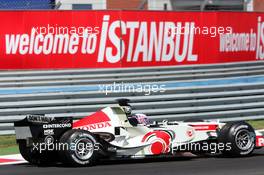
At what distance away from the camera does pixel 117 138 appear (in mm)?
11469

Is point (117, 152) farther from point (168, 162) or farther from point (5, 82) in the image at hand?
point (5, 82)

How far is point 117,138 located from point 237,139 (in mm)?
2126

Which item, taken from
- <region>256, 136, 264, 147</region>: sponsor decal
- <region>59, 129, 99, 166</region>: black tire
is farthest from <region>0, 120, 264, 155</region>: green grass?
<region>256, 136, 264, 147</region>: sponsor decal

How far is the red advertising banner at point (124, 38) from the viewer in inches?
677

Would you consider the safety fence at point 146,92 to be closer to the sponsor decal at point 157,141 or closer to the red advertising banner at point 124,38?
the red advertising banner at point 124,38

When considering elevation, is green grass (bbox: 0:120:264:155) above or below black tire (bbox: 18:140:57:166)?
below

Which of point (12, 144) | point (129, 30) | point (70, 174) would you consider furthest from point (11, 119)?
point (70, 174)

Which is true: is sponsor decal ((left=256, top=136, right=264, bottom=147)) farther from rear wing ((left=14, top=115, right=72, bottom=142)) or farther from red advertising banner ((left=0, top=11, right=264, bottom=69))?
red advertising banner ((left=0, top=11, right=264, bottom=69))

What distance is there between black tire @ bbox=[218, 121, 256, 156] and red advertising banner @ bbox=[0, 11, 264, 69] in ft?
20.5

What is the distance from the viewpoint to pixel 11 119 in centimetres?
1535

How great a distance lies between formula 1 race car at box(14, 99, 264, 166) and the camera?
11023 millimetres

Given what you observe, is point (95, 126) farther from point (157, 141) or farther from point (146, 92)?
point (146, 92)

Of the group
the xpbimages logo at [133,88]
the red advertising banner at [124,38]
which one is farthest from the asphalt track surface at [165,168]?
the red advertising banner at [124,38]

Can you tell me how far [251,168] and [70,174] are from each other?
2.72 meters
